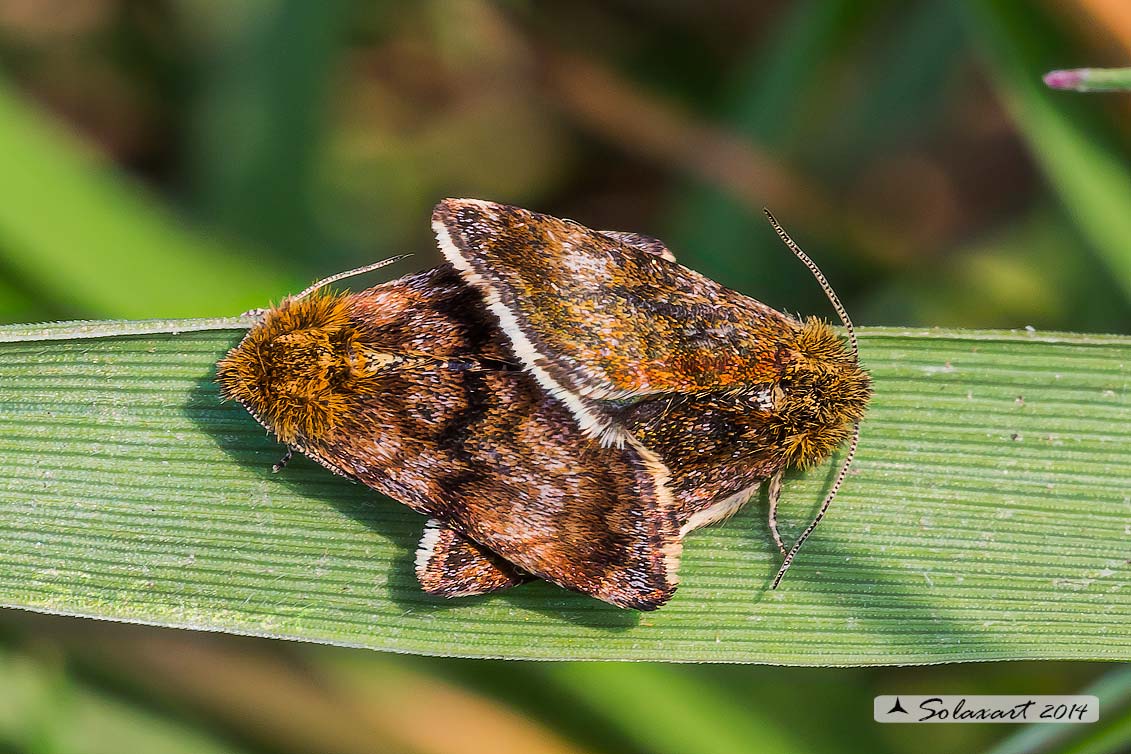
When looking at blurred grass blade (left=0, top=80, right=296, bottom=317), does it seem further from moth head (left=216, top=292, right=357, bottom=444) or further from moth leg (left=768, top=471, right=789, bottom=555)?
moth leg (left=768, top=471, right=789, bottom=555)

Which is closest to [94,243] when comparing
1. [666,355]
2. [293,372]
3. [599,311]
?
[293,372]

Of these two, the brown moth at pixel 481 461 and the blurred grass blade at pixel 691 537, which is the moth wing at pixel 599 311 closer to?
the brown moth at pixel 481 461

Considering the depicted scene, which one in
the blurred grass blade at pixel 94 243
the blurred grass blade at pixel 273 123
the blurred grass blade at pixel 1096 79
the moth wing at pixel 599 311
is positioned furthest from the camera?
the blurred grass blade at pixel 273 123

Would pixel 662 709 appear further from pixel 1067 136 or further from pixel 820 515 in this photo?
pixel 1067 136

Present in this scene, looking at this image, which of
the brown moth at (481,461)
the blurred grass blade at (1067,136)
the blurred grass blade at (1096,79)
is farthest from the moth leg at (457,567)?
the blurred grass blade at (1067,136)

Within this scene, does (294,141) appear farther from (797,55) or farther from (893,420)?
(893,420)

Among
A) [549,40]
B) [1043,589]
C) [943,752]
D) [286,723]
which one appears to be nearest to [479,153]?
[549,40]

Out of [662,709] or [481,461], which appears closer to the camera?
[481,461]
